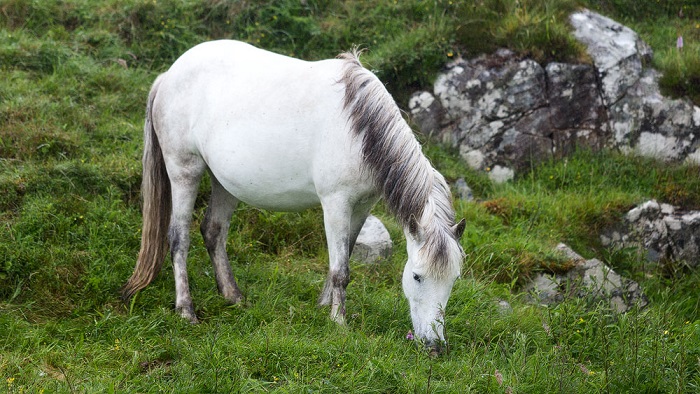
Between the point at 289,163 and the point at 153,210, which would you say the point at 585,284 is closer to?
the point at 289,163

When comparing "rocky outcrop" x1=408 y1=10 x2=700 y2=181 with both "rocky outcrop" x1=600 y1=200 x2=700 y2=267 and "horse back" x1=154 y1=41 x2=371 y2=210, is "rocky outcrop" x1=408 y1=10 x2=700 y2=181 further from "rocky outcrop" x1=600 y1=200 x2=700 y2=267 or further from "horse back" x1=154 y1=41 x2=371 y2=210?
"horse back" x1=154 y1=41 x2=371 y2=210

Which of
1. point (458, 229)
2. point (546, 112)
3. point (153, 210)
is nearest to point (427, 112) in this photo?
point (546, 112)

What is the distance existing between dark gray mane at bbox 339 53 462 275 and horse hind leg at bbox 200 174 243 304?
4.91ft

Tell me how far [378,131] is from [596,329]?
6.83 ft

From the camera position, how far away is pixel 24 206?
5785 millimetres

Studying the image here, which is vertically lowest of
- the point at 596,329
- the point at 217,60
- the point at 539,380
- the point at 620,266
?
the point at 620,266

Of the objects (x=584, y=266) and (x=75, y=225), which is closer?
(x=75, y=225)

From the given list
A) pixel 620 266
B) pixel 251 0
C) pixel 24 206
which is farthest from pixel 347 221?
pixel 251 0

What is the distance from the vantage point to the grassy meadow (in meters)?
4.34

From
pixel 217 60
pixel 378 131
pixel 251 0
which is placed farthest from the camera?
pixel 251 0

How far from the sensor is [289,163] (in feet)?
16.2

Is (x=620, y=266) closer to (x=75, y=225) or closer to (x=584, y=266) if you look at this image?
(x=584, y=266)

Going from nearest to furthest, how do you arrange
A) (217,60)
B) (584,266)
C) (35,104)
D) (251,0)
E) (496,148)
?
(217,60) < (584,266) < (35,104) < (496,148) < (251,0)

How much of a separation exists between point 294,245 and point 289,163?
154 centimetres
